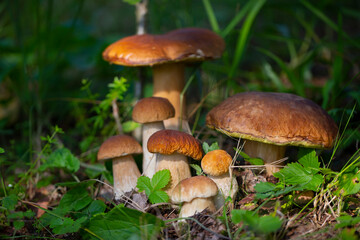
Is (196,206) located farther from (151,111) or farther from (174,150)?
(151,111)

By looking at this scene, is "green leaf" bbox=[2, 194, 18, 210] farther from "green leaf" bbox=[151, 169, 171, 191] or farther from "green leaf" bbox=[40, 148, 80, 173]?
"green leaf" bbox=[151, 169, 171, 191]

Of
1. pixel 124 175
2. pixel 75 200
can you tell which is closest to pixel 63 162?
pixel 75 200

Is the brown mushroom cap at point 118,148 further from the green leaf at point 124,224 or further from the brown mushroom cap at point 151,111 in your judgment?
the green leaf at point 124,224

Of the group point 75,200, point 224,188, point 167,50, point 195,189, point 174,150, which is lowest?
point 75,200

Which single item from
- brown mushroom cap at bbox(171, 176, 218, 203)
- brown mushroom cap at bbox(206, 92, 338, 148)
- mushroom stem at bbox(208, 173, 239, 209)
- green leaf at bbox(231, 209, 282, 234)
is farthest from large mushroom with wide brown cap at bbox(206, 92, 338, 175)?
green leaf at bbox(231, 209, 282, 234)

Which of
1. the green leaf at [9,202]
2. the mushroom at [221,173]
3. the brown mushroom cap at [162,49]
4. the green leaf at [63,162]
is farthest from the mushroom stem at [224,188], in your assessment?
the green leaf at [9,202]

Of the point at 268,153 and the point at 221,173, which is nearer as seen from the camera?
the point at 221,173
